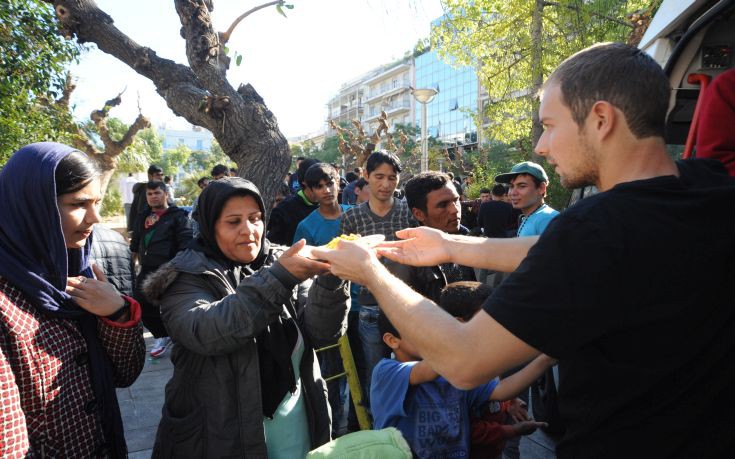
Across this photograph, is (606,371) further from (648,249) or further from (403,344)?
(403,344)

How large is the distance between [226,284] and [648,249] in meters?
1.72

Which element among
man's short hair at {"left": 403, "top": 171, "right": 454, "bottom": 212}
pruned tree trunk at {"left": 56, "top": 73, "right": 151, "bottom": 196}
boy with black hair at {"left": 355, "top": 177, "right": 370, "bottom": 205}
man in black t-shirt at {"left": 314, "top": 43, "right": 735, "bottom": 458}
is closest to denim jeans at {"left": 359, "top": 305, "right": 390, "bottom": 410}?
man's short hair at {"left": 403, "top": 171, "right": 454, "bottom": 212}

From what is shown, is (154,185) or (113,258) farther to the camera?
(154,185)

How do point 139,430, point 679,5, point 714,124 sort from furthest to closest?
point 139,430 → point 679,5 → point 714,124

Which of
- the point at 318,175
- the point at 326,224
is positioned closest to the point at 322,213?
the point at 326,224

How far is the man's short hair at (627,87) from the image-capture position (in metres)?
1.35

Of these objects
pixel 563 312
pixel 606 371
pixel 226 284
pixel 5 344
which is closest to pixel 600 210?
pixel 563 312

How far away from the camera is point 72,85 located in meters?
13.3

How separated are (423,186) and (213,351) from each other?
2.21 metres

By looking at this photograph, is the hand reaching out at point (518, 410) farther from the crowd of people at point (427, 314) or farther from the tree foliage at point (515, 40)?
the tree foliage at point (515, 40)

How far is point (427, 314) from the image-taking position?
1434 mm

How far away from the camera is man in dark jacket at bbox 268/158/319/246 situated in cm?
558

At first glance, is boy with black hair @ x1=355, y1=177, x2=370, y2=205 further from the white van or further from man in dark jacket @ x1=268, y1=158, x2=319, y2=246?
the white van

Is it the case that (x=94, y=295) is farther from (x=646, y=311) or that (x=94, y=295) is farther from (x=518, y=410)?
(x=518, y=410)
